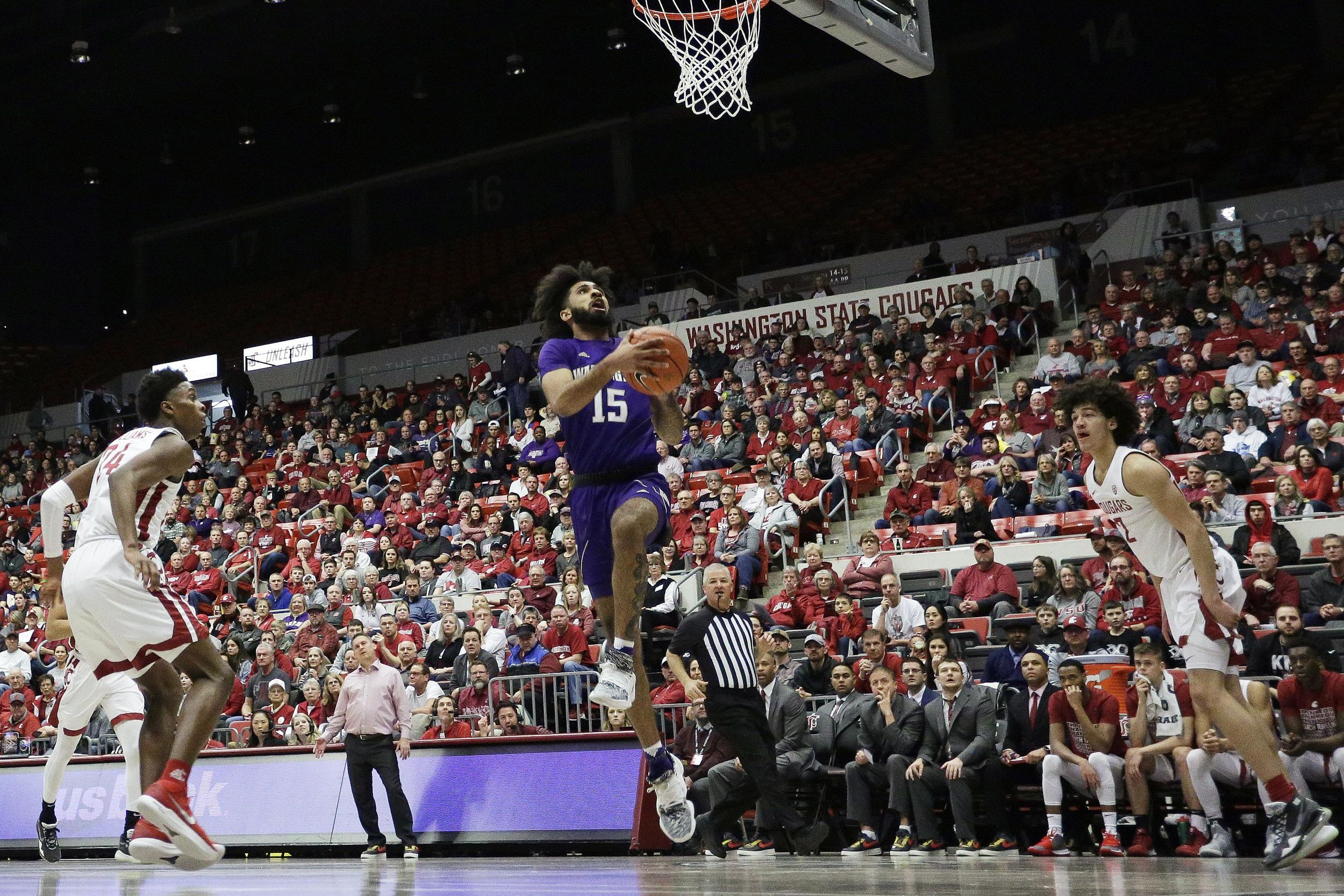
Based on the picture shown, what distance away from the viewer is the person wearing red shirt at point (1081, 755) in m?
8.68

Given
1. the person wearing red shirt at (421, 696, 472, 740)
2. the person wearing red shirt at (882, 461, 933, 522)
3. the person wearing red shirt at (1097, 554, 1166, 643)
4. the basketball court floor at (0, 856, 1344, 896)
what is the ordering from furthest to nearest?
1. the person wearing red shirt at (882, 461, 933, 522)
2. the person wearing red shirt at (421, 696, 472, 740)
3. the person wearing red shirt at (1097, 554, 1166, 643)
4. the basketball court floor at (0, 856, 1344, 896)

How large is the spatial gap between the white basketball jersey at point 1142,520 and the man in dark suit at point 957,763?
3.39 m

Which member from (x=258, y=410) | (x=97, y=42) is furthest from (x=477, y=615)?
(x=97, y=42)

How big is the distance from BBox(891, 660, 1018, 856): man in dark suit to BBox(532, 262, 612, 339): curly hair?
471cm

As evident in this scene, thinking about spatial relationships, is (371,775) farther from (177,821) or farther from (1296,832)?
(1296,832)

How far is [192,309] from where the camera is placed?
34.7m

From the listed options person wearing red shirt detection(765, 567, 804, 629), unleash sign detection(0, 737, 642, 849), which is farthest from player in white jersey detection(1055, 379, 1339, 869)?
person wearing red shirt detection(765, 567, 804, 629)

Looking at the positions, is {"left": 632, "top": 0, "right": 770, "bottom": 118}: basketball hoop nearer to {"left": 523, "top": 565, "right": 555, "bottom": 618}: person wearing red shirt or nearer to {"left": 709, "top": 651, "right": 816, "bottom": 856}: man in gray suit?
{"left": 709, "top": 651, "right": 816, "bottom": 856}: man in gray suit

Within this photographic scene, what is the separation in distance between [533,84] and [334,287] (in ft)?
23.2

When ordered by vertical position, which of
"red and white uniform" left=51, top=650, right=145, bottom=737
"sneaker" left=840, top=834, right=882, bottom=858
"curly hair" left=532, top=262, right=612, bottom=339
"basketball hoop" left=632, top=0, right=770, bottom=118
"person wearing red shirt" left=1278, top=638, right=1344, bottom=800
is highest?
"basketball hoop" left=632, top=0, right=770, bottom=118

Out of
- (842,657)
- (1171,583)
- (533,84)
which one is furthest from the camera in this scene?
(533,84)

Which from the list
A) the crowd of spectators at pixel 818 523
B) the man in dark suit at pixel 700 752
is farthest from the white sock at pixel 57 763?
the man in dark suit at pixel 700 752

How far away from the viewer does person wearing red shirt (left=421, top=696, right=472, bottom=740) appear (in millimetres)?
12055

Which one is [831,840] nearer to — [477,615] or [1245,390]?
[477,615]
